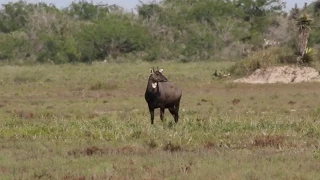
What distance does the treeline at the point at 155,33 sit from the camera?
220ft

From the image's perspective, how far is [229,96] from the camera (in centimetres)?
3203

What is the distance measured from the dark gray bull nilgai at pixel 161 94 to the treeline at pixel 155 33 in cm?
3985

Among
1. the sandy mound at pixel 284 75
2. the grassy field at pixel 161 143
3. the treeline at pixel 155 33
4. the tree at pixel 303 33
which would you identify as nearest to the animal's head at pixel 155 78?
the grassy field at pixel 161 143

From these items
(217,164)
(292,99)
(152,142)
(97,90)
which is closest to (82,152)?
(152,142)

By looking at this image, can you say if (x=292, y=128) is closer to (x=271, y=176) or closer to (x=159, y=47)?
(x=271, y=176)

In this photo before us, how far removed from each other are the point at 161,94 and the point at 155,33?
54.4m

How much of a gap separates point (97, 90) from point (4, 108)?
9717 mm

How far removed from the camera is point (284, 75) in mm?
38906

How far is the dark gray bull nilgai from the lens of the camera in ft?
66.2

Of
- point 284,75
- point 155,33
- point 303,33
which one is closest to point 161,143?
point 284,75

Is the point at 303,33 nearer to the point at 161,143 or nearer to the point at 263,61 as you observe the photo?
the point at 263,61

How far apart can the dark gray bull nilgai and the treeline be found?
39847 mm

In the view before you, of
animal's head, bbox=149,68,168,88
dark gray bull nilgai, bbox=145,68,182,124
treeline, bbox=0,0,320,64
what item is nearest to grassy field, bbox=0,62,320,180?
dark gray bull nilgai, bbox=145,68,182,124

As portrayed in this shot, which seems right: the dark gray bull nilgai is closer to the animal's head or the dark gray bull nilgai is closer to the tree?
the animal's head
